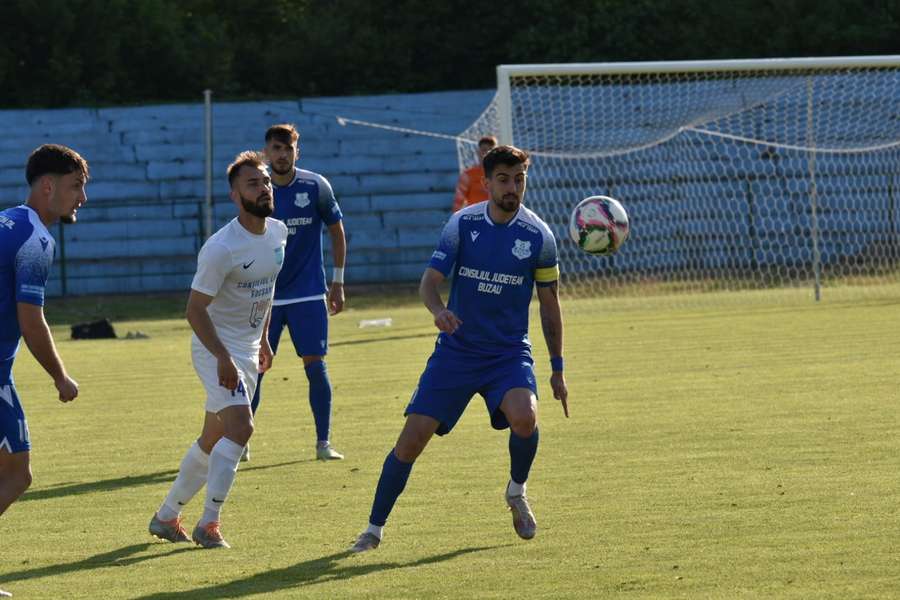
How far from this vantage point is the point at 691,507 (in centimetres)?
738

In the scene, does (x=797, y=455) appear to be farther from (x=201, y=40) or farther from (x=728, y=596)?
(x=201, y=40)

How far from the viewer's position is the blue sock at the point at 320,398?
9.61 meters

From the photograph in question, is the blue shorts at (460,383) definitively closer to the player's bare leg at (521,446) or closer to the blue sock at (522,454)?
the player's bare leg at (521,446)

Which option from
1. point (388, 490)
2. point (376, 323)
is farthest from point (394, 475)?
point (376, 323)

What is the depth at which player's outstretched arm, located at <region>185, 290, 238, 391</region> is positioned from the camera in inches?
266

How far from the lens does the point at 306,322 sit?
9852 millimetres

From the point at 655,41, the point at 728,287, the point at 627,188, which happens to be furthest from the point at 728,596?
the point at 655,41

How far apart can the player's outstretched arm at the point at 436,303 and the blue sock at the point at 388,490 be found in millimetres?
643

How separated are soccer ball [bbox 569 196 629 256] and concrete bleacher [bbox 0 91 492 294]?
16278mm

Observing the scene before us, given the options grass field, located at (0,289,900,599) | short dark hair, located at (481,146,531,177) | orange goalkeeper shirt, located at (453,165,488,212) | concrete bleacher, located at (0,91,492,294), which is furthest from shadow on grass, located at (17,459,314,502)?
concrete bleacher, located at (0,91,492,294)

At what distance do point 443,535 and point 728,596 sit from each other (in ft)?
5.77

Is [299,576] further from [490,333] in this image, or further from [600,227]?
[600,227]

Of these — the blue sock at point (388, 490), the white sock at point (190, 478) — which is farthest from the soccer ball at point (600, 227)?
the blue sock at point (388, 490)

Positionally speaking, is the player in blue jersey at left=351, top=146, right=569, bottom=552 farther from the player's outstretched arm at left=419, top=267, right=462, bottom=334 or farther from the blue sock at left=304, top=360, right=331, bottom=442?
the blue sock at left=304, top=360, right=331, bottom=442
